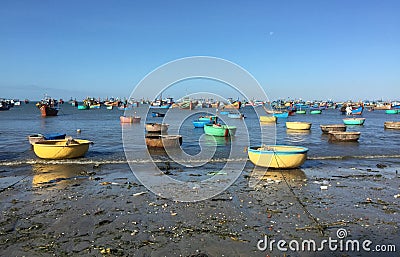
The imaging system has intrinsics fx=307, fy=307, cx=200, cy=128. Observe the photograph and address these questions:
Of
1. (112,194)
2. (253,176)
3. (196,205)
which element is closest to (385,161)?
(253,176)

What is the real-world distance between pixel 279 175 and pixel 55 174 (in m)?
11.7

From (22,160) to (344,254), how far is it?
20.5 m

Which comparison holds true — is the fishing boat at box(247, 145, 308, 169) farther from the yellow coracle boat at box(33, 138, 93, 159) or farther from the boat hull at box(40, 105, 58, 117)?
the boat hull at box(40, 105, 58, 117)

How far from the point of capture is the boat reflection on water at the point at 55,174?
1448 centimetres

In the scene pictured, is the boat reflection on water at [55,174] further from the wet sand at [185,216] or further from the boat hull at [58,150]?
the boat hull at [58,150]

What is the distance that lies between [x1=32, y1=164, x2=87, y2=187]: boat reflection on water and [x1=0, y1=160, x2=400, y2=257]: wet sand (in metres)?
0.14

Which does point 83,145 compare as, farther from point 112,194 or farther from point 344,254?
point 344,254

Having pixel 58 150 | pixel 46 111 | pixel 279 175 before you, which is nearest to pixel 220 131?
pixel 58 150

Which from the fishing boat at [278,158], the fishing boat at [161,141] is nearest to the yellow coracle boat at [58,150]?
the fishing boat at [161,141]

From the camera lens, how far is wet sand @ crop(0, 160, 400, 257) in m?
7.65

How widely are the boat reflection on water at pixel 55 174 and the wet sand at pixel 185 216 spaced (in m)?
0.14

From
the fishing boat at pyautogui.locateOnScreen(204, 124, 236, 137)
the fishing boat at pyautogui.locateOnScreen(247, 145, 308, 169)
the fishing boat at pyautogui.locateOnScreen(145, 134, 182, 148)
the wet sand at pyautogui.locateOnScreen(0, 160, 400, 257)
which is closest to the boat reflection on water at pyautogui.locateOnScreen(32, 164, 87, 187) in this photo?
the wet sand at pyautogui.locateOnScreen(0, 160, 400, 257)

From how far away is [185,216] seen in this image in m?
9.70

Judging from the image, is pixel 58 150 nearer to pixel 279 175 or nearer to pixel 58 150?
pixel 58 150
